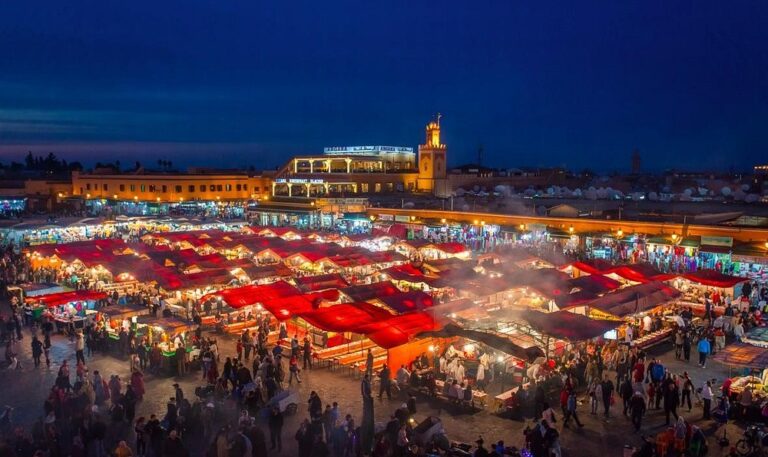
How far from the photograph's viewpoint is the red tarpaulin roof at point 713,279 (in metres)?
16.5

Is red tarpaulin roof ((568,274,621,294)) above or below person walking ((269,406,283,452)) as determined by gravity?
above

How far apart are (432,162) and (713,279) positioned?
4217 centimetres

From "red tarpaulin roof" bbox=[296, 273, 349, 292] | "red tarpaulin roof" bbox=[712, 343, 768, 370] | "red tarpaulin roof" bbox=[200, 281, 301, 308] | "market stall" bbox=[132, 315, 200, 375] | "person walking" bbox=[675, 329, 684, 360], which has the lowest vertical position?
"person walking" bbox=[675, 329, 684, 360]

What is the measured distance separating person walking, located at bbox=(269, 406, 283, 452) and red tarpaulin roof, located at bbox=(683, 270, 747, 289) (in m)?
13.3

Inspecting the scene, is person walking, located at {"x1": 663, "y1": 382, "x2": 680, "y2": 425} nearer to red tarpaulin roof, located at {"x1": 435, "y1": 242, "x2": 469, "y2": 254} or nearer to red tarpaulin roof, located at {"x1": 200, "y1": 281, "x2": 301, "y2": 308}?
red tarpaulin roof, located at {"x1": 200, "y1": 281, "x2": 301, "y2": 308}

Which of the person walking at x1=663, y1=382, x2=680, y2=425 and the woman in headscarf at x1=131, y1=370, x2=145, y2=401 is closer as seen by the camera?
the person walking at x1=663, y1=382, x2=680, y2=425

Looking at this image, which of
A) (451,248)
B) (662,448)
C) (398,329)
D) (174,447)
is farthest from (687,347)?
(451,248)

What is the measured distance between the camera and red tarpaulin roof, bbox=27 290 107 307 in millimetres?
14852

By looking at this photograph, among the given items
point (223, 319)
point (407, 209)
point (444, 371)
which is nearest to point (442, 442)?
point (444, 371)

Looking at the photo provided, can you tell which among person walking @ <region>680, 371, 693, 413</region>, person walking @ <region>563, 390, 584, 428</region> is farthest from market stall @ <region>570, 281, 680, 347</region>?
person walking @ <region>563, 390, 584, 428</region>

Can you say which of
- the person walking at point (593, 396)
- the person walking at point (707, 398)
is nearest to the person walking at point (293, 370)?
the person walking at point (593, 396)

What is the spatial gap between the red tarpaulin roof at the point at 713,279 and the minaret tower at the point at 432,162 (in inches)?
1586

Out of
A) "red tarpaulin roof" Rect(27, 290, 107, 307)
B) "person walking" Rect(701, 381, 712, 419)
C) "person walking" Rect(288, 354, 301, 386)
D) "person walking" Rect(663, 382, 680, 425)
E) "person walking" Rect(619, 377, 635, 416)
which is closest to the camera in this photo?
"person walking" Rect(663, 382, 680, 425)

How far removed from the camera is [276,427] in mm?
8719
